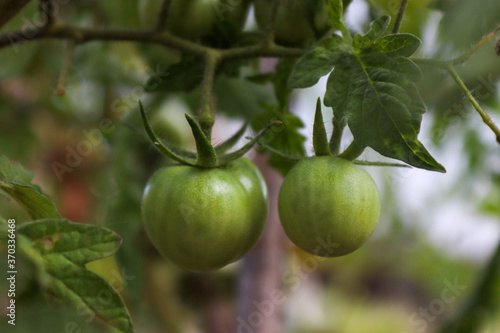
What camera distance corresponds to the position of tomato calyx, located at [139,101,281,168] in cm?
50

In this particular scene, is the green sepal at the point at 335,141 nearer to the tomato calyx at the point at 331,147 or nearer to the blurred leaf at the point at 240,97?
the tomato calyx at the point at 331,147

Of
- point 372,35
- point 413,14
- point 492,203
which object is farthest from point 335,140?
point 492,203

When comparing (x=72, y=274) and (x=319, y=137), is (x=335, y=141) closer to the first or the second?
(x=319, y=137)

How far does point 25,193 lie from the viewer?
0.50 metres

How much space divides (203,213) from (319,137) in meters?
0.15

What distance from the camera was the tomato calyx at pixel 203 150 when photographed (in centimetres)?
50

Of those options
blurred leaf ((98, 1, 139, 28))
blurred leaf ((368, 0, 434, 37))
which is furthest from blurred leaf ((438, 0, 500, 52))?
blurred leaf ((98, 1, 139, 28))

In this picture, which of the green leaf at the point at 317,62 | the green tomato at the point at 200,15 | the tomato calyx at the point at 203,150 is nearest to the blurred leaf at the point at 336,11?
the green leaf at the point at 317,62

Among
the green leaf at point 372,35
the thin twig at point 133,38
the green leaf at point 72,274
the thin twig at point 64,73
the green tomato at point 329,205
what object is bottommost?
the green leaf at point 72,274

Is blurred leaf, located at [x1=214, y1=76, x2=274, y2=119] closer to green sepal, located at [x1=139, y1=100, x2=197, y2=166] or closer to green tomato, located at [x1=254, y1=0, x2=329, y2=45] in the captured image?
green tomato, located at [x1=254, y1=0, x2=329, y2=45]

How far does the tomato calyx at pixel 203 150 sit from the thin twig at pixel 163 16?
0.19m

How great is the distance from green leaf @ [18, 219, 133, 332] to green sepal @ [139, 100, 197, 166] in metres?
0.11

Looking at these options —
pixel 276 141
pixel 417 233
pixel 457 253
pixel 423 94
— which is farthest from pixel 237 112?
pixel 457 253

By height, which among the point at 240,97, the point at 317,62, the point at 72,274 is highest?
the point at 317,62
